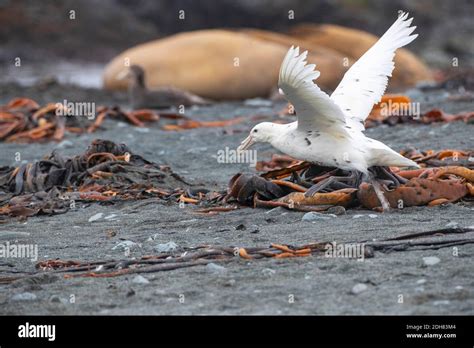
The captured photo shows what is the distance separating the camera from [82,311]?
210 inches

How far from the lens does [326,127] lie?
738 centimetres

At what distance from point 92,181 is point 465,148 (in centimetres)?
350

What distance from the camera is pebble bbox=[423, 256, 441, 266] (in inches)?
225

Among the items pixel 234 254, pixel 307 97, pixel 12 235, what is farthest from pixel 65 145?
pixel 234 254

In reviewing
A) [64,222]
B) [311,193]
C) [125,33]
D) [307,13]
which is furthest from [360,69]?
[125,33]

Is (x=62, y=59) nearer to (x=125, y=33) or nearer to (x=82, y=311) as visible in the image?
(x=125, y=33)

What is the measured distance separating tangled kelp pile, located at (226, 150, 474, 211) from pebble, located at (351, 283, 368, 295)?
2.00 meters

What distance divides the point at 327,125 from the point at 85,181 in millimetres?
2794

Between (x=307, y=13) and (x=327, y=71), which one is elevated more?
(x=307, y=13)

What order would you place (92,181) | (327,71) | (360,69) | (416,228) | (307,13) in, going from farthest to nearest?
(307,13)
(327,71)
(92,181)
(360,69)
(416,228)
